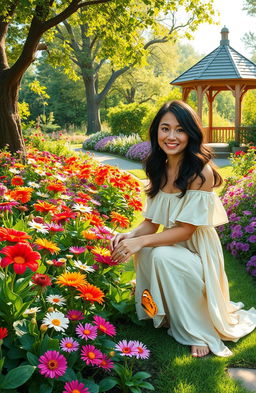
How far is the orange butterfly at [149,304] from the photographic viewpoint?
2.43 meters

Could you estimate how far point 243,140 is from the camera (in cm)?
1462

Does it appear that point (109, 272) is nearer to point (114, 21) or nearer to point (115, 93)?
point (114, 21)

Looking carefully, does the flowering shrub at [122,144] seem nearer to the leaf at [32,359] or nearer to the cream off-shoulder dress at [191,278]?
the cream off-shoulder dress at [191,278]

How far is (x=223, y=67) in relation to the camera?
50.9 feet

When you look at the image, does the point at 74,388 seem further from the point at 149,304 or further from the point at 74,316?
the point at 149,304

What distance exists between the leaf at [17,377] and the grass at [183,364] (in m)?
0.81

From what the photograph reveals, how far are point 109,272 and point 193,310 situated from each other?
1.81ft

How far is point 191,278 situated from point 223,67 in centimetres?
1422

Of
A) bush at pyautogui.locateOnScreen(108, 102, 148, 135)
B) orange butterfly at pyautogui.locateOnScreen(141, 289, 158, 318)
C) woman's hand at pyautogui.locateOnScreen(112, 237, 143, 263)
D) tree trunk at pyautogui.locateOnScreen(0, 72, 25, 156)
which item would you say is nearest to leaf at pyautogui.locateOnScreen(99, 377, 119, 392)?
orange butterfly at pyautogui.locateOnScreen(141, 289, 158, 318)

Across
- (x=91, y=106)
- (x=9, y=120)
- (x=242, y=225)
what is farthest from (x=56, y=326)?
(x=91, y=106)

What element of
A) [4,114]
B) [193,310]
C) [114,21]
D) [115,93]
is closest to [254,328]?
[193,310]

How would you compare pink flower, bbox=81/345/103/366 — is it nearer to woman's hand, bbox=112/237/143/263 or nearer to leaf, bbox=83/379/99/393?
leaf, bbox=83/379/99/393

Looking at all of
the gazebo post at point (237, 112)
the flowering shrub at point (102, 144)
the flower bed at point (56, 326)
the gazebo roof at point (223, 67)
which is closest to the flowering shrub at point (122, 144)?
the flowering shrub at point (102, 144)

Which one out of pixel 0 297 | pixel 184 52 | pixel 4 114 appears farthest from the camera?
pixel 184 52
